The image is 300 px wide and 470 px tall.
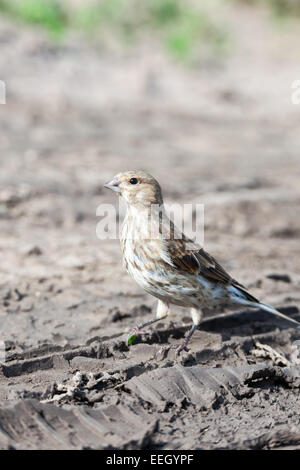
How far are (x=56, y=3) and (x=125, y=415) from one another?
12596mm

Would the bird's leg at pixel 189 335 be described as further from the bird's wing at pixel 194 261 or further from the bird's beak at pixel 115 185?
the bird's beak at pixel 115 185

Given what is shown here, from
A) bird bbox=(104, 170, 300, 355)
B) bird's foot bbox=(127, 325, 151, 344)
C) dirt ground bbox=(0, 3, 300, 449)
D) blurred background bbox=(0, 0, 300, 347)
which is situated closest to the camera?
dirt ground bbox=(0, 3, 300, 449)

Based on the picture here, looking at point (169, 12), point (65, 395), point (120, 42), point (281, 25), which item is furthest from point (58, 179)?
point (281, 25)

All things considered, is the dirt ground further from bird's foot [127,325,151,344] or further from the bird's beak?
the bird's beak

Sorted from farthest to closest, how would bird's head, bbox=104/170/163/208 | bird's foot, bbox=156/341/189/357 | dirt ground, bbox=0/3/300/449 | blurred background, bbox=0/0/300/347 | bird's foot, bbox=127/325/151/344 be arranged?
blurred background, bbox=0/0/300/347
bird's head, bbox=104/170/163/208
bird's foot, bbox=127/325/151/344
bird's foot, bbox=156/341/189/357
dirt ground, bbox=0/3/300/449

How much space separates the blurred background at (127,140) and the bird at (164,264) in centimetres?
59

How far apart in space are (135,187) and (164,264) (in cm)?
72

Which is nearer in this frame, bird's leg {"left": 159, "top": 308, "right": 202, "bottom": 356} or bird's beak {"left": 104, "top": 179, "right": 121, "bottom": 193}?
bird's leg {"left": 159, "top": 308, "right": 202, "bottom": 356}

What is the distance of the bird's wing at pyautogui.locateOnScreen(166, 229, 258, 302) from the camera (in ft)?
17.6

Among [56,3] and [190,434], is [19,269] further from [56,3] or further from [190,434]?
[56,3]

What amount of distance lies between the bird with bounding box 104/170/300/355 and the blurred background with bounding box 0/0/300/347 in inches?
23.2

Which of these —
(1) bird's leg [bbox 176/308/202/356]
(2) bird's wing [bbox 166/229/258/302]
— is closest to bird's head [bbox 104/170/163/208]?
(2) bird's wing [bbox 166/229/258/302]

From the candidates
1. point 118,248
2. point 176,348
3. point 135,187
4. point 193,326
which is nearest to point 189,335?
point 193,326

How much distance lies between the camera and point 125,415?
3.99 meters
